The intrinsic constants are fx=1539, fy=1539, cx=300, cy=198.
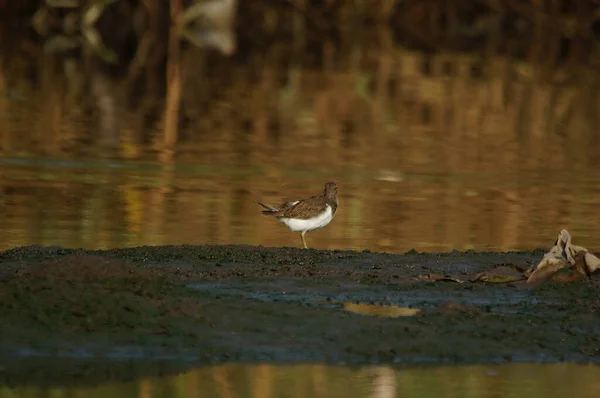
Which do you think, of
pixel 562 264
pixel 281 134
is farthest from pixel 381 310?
pixel 281 134

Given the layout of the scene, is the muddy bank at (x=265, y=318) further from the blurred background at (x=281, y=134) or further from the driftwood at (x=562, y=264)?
the blurred background at (x=281, y=134)

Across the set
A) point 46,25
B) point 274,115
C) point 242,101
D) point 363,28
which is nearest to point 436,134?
point 274,115

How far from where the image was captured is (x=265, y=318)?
8156 millimetres

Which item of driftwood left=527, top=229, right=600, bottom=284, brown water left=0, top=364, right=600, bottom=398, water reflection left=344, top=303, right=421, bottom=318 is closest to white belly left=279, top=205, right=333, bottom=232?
driftwood left=527, top=229, right=600, bottom=284

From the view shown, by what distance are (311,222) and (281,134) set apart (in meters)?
8.82

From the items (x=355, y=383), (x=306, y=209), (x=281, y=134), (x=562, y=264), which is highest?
(x=562, y=264)

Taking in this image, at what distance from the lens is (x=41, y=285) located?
26.7 feet

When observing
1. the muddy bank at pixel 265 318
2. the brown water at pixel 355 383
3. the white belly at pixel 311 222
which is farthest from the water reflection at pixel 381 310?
the white belly at pixel 311 222

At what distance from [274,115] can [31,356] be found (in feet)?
48.9

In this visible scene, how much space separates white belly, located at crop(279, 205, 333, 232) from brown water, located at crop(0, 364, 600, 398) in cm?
369

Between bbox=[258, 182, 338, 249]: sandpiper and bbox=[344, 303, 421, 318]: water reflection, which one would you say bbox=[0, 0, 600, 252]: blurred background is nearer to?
bbox=[258, 182, 338, 249]: sandpiper

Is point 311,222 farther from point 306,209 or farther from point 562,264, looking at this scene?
point 562,264

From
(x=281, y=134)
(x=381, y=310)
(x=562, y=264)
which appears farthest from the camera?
(x=281, y=134)

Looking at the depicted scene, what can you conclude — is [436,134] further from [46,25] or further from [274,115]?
[46,25]
